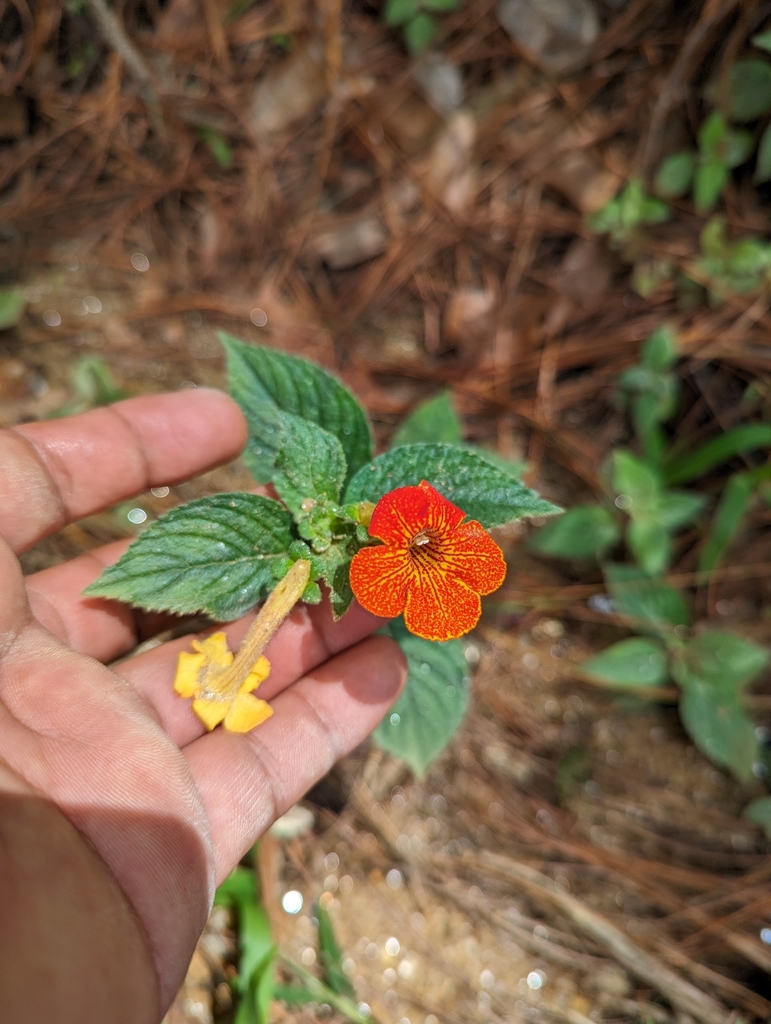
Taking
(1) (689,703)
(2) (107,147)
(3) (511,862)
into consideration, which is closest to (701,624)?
(1) (689,703)

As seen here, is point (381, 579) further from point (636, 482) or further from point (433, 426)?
point (636, 482)

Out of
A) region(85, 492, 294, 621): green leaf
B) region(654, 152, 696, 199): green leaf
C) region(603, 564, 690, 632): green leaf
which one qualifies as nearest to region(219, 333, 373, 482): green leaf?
region(85, 492, 294, 621): green leaf

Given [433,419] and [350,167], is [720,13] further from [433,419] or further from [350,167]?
[433,419]

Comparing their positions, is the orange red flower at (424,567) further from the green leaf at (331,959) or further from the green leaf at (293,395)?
the green leaf at (331,959)

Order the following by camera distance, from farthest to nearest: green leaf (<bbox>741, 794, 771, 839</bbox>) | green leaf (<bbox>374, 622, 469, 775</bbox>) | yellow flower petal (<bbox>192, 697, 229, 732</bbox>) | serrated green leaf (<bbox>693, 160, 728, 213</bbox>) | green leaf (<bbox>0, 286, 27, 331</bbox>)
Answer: green leaf (<bbox>0, 286, 27, 331</bbox>) < serrated green leaf (<bbox>693, 160, 728, 213</bbox>) < green leaf (<bbox>741, 794, 771, 839</bbox>) < green leaf (<bbox>374, 622, 469, 775</bbox>) < yellow flower petal (<bbox>192, 697, 229, 732</bbox>)

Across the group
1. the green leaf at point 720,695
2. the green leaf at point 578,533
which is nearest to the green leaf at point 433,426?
the green leaf at point 578,533

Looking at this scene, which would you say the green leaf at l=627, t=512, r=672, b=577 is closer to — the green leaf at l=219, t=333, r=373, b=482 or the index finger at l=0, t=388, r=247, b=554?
the green leaf at l=219, t=333, r=373, b=482

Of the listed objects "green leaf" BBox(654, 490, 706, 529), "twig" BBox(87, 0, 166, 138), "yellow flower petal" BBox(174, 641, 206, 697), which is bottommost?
"green leaf" BBox(654, 490, 706, 529)
